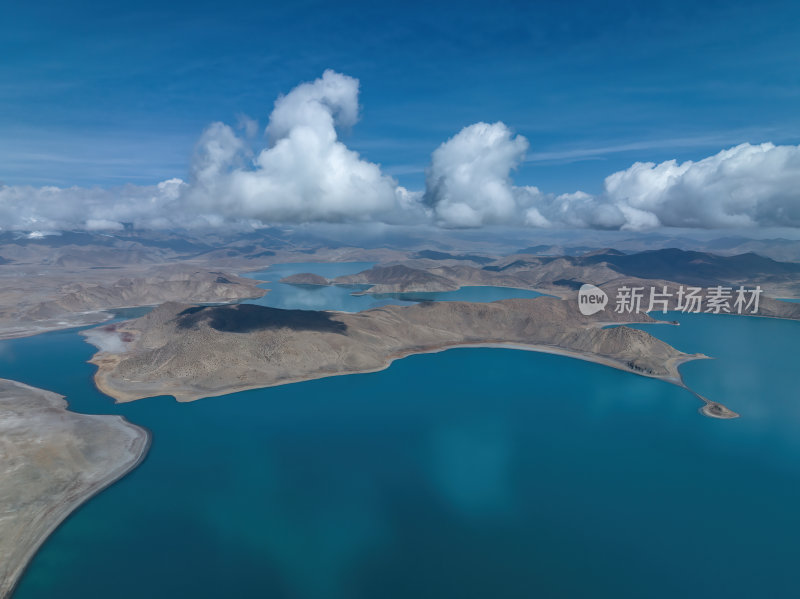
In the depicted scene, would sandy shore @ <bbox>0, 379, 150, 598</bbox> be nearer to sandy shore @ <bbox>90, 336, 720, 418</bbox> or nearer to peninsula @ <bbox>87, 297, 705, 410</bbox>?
sandy shore @ <bbox>90, 336, 720, 418</bbox>

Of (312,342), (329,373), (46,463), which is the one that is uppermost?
(312,342)

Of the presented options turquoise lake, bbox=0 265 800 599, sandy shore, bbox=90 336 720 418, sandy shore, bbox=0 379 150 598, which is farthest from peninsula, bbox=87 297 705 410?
sandy shore, bbox=0 379 150 598

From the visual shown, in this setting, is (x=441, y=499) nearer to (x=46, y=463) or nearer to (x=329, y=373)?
(x=46, y=463)

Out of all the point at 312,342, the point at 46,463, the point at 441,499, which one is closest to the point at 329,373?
the point at 312,342

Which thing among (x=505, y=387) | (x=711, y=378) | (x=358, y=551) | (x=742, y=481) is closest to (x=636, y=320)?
(x=711, y=378)

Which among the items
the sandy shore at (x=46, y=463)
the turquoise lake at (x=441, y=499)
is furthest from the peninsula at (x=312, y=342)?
the sandy shore at (x=46, y=463)

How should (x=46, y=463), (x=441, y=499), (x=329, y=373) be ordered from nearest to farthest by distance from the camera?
1. (x=441, y=499)
2. (x=46, y=463)
3. (x=329, y=373)

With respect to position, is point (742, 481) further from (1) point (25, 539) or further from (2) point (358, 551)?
(1) point (25, 539)

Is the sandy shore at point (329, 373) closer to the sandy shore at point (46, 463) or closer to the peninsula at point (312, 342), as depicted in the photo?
the peninsula at point (312, 342)
